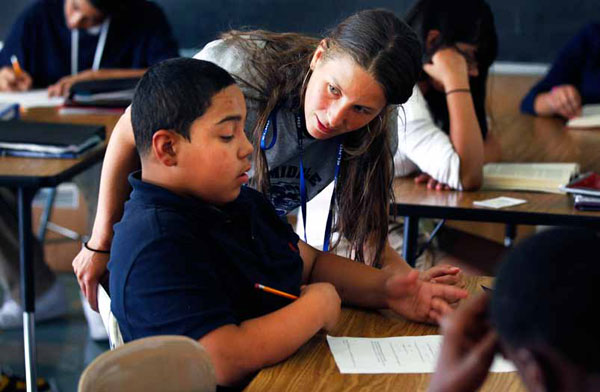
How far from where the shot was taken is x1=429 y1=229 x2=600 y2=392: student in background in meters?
0.63

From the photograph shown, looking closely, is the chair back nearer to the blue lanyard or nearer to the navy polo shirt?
the navy polo shirt

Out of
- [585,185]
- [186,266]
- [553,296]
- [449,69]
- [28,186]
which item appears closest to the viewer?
[553,296]

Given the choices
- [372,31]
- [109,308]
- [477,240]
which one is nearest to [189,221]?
[109,308]

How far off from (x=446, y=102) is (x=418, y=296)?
125 centimetres

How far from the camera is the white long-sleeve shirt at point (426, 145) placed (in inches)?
94.3

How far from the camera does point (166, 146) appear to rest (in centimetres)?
130

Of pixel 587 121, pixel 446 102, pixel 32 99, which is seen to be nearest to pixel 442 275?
pixel 446 102

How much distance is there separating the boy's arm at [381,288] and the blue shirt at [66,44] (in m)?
2.30

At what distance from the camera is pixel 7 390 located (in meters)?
2.52

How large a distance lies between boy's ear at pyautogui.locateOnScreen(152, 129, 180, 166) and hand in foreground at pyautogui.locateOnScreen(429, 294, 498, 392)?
0.68 meters

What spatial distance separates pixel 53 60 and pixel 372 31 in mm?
2407

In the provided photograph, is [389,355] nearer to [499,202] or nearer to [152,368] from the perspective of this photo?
[152,368]

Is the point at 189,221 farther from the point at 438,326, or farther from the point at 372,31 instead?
the point at 372,31

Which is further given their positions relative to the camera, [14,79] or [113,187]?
[14,79]
